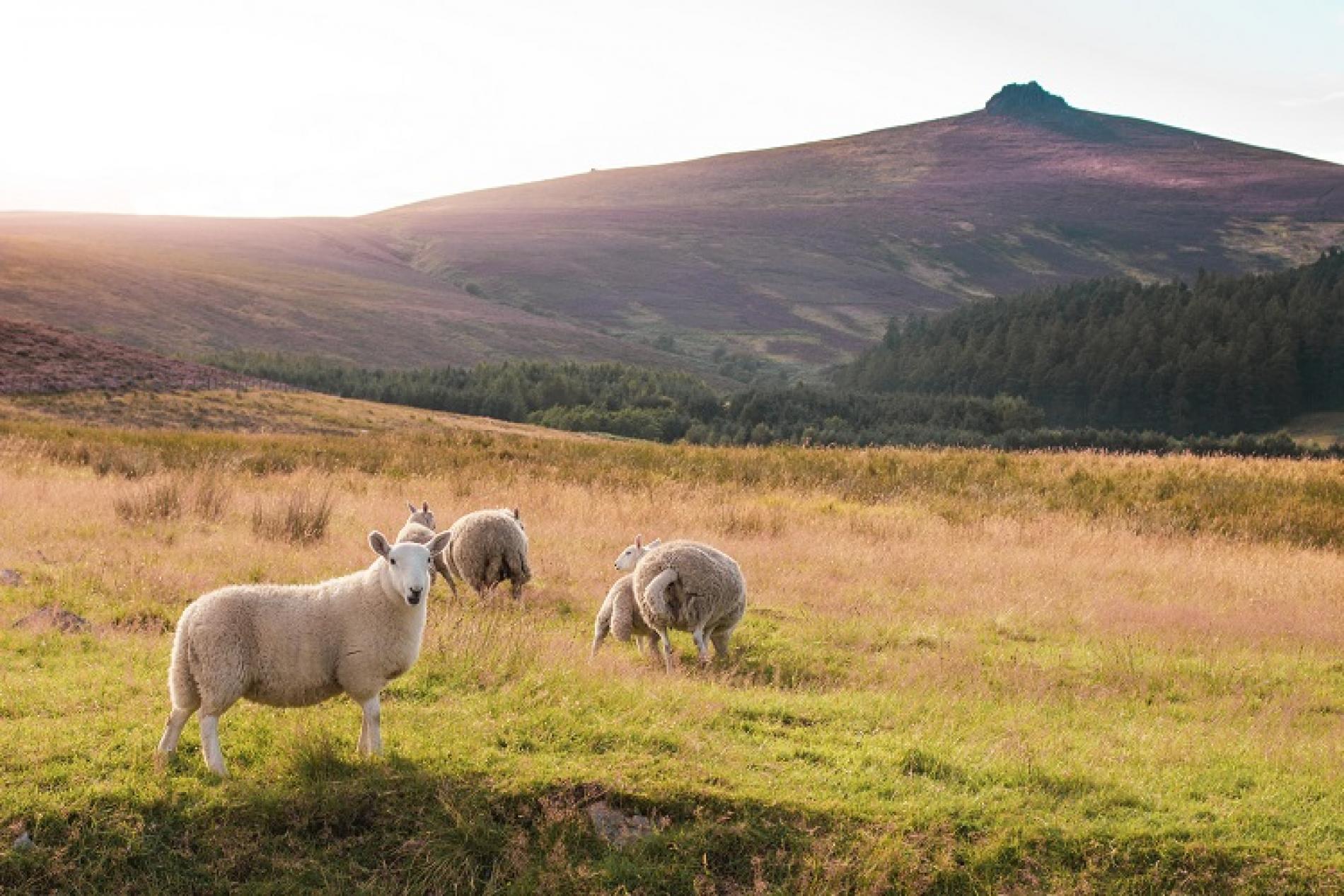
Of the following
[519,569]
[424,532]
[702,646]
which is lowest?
[702,646]

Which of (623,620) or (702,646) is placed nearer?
(702,646)

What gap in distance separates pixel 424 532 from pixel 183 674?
592 cm

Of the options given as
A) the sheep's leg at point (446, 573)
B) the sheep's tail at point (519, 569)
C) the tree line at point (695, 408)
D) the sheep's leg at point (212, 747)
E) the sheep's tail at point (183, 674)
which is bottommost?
the tree line at point (695, 408)

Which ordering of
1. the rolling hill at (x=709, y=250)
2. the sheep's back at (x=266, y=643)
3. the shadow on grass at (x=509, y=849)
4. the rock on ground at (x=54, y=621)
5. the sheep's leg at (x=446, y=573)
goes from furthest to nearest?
the rolling hill at (x=709, y=250) < the sheep's leg at (x=446, y=573) < the rock on ground at (x=54, y=621) < the sheep's back at (x=266, y=643) < the shadow on grass at (x=509, y=849)

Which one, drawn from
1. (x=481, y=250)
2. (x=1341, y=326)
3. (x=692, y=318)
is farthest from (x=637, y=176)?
(x=1341, y=326)

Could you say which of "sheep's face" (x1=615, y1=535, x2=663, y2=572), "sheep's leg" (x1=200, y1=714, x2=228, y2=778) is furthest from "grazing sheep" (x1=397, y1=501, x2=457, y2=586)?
"sheep's leg" (x1=200, y1=714, x2=228, y2=778)

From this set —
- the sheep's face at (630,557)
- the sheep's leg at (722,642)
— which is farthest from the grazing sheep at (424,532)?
the sheep's leg at (722,642)

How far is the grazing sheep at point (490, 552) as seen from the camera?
13.2 meters

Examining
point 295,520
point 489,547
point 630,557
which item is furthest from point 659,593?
point 295,520

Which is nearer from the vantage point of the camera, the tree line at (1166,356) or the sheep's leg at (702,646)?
the sheep's leg at (702,646)

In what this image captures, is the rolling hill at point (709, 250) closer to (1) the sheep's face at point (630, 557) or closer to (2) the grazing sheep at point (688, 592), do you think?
(1) the sheep's face at point (630, 557)

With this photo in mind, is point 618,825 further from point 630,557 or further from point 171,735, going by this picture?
point 630,557

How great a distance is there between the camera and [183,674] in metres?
7.39

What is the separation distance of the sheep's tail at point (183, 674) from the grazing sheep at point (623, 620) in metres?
4.42
